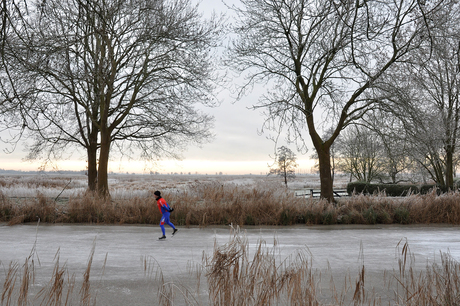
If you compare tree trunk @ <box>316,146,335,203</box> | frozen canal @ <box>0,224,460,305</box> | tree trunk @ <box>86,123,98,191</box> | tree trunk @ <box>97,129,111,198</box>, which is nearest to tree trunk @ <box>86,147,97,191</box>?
tree trunk @ <box>86,123,98,191</box>

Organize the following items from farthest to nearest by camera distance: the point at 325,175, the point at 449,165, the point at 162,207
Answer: the point at 449,165 → the point at 325,175 → the point at 162,207

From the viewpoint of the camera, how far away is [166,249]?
7930 mm

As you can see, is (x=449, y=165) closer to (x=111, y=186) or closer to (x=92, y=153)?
(x=92, y=153)

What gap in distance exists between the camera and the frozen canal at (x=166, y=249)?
5445 millimetres

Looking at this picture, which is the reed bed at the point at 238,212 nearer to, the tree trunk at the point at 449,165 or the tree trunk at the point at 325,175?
the tree trunk at the point at 325,175

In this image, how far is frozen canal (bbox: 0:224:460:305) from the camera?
5.45m

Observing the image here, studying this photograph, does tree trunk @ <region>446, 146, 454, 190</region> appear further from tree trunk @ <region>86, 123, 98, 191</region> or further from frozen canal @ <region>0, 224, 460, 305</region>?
tree trunk @ <region>86, 123, 98, 191</region>

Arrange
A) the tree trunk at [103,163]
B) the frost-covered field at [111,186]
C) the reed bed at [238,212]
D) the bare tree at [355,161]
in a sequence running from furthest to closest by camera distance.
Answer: the bare tree at [355,161] → the frost-covered field at [111,186] → the tree trunk at [103,163] → the reed bed at [238,212]

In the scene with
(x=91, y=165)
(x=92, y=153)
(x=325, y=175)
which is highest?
(x=92, y=153)

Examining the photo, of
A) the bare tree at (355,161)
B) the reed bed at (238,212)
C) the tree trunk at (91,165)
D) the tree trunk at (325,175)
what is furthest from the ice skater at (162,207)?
the bare tree at (355,161)

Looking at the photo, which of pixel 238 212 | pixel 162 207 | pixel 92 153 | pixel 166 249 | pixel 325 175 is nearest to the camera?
pixel 166 249

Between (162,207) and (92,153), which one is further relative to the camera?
(92,153)

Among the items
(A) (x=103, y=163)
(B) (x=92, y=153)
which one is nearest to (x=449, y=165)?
(A) (x=103, y=163)

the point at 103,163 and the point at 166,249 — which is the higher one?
the point at 103,163
